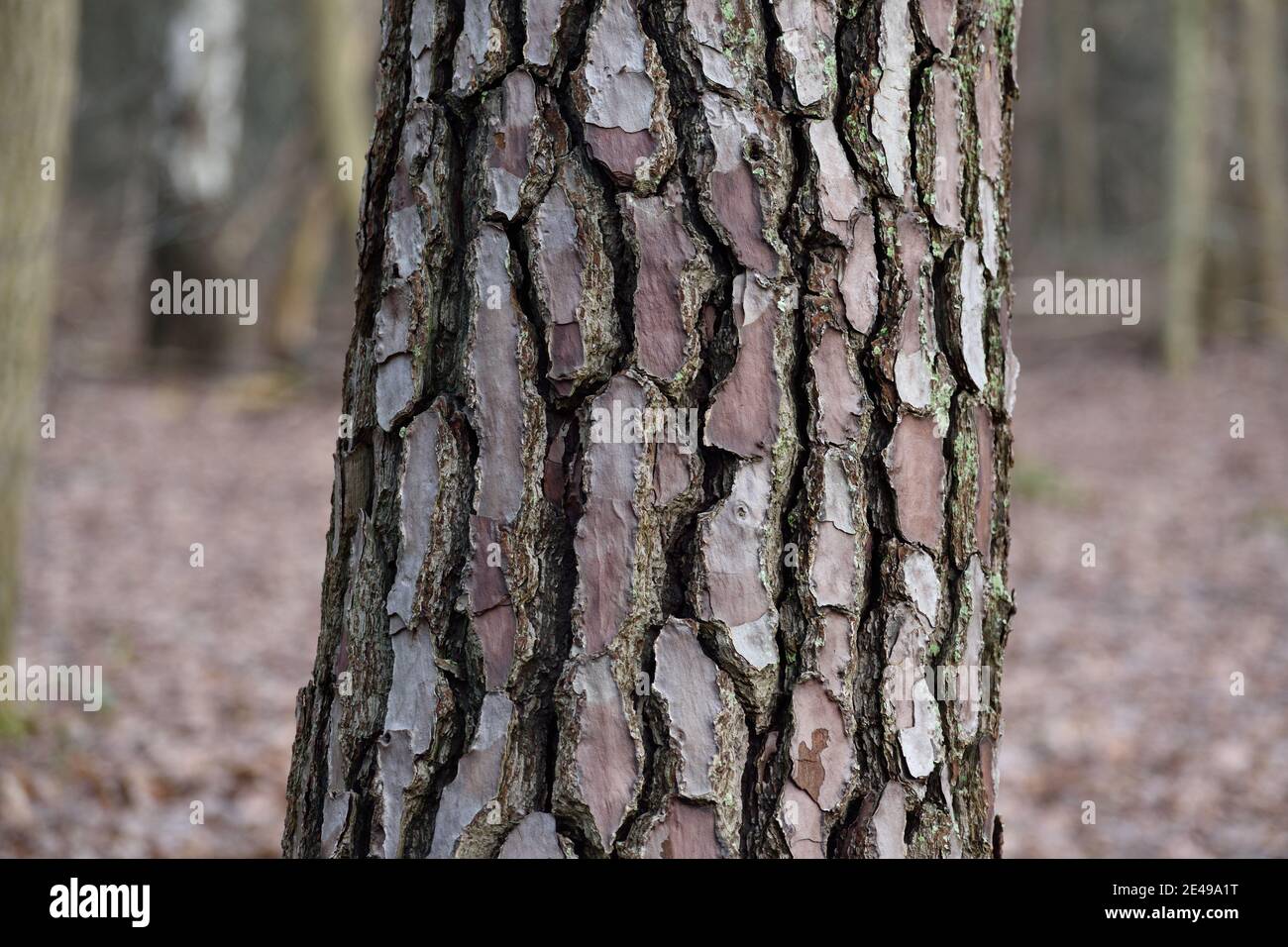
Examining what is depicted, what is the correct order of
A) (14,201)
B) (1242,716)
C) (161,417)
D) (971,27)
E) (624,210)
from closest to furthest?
1. (624,210)
2. (971,27)
3. (14,201)
4. (1242,716)
5. (161,417)

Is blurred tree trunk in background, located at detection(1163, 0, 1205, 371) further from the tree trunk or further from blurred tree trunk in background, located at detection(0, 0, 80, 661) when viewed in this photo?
the tree trunk

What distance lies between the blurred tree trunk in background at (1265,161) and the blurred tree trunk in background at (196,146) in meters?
11.8

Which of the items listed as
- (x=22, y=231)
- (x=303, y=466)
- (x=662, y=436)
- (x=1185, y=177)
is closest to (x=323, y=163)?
(x=303, y=466)

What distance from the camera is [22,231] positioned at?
385 centimetres

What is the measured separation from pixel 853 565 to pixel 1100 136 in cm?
2250

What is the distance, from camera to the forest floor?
378 cm

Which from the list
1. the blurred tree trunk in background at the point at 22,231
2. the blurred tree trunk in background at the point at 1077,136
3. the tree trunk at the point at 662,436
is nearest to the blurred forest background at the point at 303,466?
the blurred tree trunk in background at the point at 22,231

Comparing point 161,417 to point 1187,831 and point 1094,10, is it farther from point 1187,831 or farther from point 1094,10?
point 1094,10

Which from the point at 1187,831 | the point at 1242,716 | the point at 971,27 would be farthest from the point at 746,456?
the point at 1242,716

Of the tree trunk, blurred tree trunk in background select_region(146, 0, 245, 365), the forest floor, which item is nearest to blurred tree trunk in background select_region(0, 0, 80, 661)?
the forest floor

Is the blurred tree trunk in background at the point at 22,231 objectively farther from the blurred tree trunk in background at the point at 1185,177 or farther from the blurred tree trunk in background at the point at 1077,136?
the blurred tree trunk in background at the point at 1077,136

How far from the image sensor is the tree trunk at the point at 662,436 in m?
1.21

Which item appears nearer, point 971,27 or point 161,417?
point 971,27

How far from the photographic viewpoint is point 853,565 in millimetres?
1255
